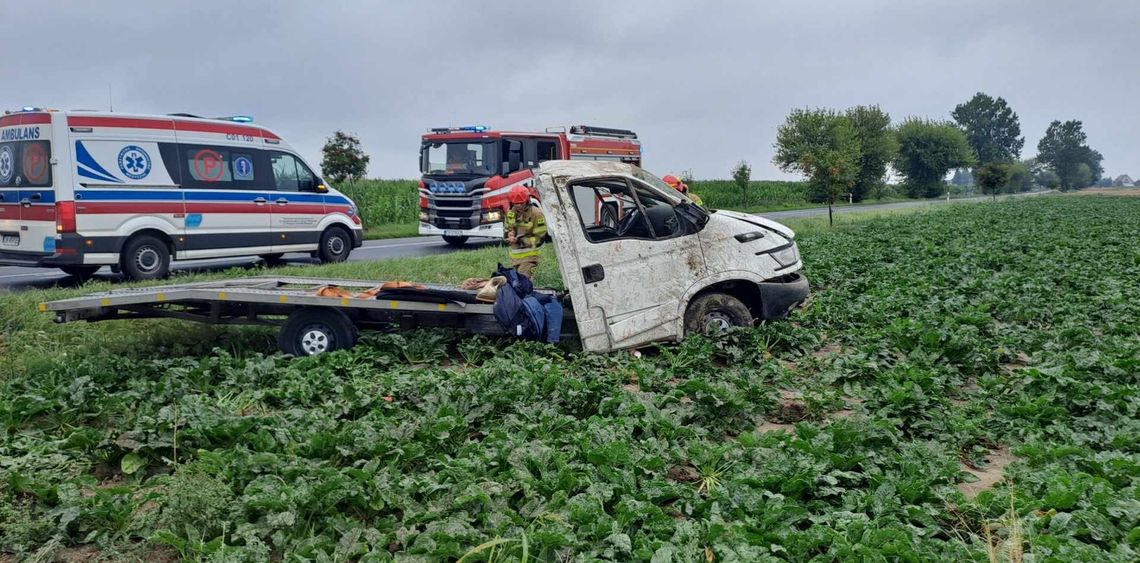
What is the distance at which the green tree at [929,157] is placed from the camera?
279 ft

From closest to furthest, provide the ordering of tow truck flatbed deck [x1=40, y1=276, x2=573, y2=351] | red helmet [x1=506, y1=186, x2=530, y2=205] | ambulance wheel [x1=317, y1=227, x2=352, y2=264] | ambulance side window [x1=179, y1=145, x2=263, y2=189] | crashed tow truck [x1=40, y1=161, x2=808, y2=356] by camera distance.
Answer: tow truck flatbed deck [x1=40, y1=276, x2=573, y2=351], crashed tow truck [x1=40, y1=161, x2=808, y2=356], red helmet [x1=506, y1=186, x2=530, y2=205], ambulance side window [x1=179, y1=145, x2=263, y2=189], ambulance wheel [x1=317, y1=227, x2=352, y2=264]

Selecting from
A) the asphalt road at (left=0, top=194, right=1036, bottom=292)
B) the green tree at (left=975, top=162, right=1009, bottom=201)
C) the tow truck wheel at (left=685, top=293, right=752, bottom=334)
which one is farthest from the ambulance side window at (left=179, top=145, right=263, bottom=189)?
the green tree at (left=975, top=162, right=1009, bottom=201)

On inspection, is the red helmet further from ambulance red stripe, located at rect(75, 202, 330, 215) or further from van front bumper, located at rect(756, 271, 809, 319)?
ambulance red stripe, located at rect(75, 202, 330, 215)

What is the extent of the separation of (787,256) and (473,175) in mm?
13555

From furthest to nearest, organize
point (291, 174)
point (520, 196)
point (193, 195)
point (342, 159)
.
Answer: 1. point (342, 159)
2. point (291, 174)
3. point (193, 195)
4. point (520, 196)

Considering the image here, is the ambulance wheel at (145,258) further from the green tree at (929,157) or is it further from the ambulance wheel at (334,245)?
the green tree at (929,157)

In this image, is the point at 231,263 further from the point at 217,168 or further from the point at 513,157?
the point at 513,157

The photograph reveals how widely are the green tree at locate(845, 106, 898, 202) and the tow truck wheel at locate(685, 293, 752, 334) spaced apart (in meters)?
67.3

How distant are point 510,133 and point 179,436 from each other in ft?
55.5

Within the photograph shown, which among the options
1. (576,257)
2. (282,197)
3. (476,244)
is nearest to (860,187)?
(476,244)

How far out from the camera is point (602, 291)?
313 inches

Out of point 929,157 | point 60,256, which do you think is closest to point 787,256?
point 60,256

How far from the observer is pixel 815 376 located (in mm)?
7238

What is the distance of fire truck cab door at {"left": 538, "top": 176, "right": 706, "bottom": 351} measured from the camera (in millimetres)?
7895
